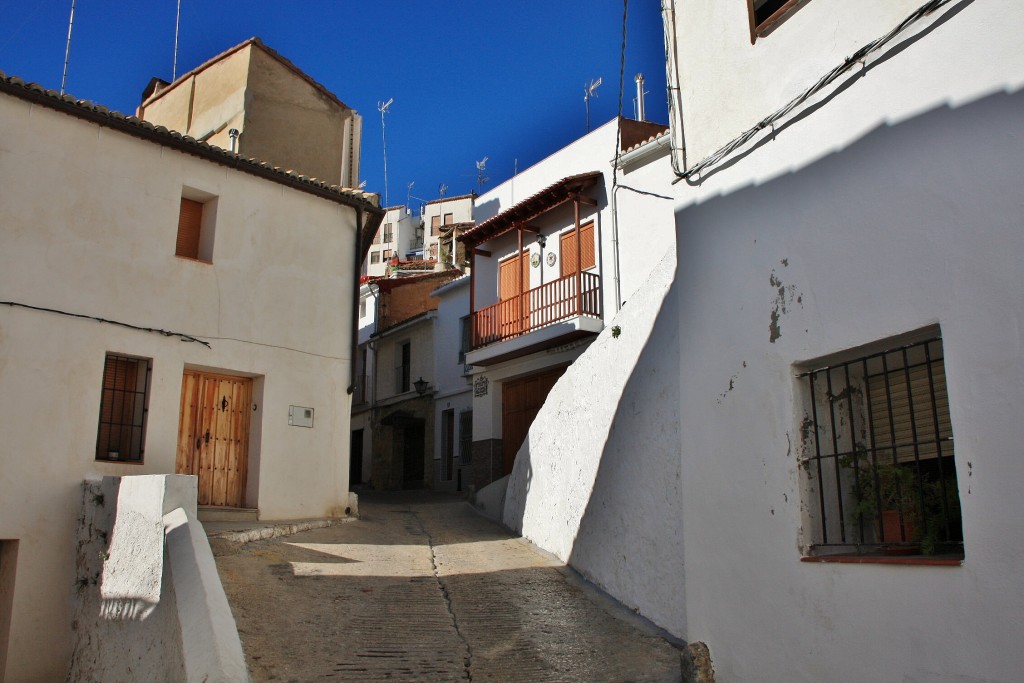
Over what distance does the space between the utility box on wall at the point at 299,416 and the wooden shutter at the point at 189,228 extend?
247cm

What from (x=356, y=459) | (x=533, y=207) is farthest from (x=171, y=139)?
(x=356, y=459)

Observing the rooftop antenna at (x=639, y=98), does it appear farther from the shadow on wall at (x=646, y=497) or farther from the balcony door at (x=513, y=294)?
the shadow on wall at (x=646, y=497)

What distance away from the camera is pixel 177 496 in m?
7.87

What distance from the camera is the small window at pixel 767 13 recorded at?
591 cm

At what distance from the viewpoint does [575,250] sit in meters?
18.1

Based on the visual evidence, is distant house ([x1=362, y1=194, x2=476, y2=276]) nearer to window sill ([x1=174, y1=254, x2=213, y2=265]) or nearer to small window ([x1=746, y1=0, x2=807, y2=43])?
window sill ([x1=174, y1=254, x2=213, y2=265])

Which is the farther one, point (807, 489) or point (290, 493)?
point (290, 493)

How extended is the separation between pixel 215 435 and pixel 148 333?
1665 mm

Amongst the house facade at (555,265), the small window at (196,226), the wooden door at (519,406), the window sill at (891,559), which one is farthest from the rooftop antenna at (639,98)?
the window sill at (891,559)

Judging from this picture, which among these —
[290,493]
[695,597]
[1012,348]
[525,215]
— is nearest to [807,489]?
[695,597]

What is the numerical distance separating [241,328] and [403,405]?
1357cm

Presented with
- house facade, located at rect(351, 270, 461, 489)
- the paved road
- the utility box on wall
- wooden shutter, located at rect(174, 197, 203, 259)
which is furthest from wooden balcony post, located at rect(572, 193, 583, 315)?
house facade, located at rect(351, 270, 461, 489)

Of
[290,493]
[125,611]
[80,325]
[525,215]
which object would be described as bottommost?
[125,611]

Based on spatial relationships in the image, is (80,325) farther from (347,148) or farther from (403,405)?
(403,405)
